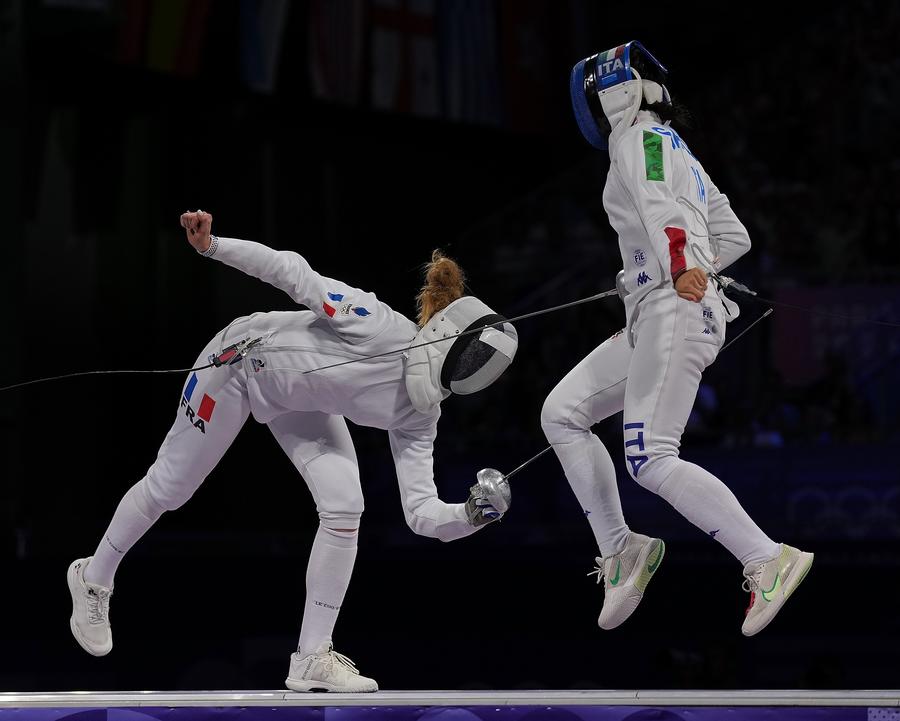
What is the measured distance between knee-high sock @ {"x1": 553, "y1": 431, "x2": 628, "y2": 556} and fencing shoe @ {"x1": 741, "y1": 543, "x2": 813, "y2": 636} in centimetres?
38

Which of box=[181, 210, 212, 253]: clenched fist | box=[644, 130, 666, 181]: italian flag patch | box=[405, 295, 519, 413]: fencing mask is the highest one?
box=[644, 130, 666, 181]: italian flag patch

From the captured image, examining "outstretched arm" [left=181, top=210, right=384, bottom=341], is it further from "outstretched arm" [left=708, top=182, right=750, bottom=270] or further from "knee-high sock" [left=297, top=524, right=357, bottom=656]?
"outstretched arm" [left=708, top=182, right=750, bottom=270]

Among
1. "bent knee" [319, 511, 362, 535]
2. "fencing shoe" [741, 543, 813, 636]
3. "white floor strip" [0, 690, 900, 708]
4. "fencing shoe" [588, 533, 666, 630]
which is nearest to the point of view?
"white floor strip" [0, 690, 900, 708]

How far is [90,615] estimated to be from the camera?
3287 millimetres

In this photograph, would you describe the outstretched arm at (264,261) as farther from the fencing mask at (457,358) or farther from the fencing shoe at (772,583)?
the fencing shoe at (772,583)

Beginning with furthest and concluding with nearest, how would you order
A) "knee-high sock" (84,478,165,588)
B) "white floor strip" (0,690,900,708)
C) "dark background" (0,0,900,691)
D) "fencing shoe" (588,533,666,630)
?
"dark background" (0,0,900,691), "knee-high sock" (84,478,165,588), "fencing shoe" (588,533,666,630), "white floor strip" (0,690,900,708)

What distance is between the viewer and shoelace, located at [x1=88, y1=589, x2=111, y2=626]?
3289mm

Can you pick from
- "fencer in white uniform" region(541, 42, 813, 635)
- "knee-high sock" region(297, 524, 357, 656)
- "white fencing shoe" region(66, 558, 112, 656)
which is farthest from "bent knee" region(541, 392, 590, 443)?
"white fencing shoe" region(66, 558, 112, 656)

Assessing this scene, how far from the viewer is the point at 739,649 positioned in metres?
4.62

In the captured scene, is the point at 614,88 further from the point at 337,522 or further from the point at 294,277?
the point at 337,522

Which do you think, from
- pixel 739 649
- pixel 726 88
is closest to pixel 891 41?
pixel 726 88

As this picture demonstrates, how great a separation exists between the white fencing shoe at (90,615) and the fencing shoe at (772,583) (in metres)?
1.75

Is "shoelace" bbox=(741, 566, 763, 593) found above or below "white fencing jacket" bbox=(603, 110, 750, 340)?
below

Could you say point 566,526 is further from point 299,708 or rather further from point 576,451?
point 299,708
